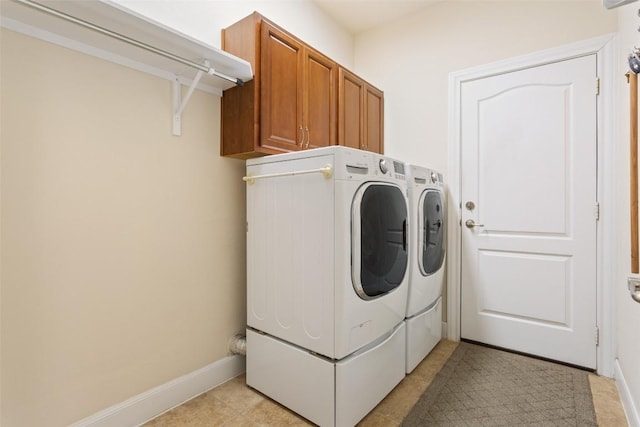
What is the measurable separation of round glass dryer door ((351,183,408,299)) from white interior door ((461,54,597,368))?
1003 millimetres

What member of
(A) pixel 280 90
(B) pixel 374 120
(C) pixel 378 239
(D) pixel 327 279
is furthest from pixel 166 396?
(B) pixel 374 120

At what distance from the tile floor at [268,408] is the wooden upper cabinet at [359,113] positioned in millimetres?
1687

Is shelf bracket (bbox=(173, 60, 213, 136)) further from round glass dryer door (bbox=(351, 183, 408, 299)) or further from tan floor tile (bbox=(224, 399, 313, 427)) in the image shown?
tan floor tile (bbox=(224, 399, 313, 427))

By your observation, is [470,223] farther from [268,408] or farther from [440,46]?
[268,408]

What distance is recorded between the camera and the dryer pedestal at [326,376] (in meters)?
1.47

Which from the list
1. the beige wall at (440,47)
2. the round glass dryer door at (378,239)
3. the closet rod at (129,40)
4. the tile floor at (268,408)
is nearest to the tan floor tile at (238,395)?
the tile floor at (268,408)

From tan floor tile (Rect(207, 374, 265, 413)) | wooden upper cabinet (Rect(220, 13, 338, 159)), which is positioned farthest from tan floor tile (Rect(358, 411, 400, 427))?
wooden upper cabinet (Rect(220, 13, 338, 159))

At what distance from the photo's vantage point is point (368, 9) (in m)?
2.76

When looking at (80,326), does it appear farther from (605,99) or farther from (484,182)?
(605,99)

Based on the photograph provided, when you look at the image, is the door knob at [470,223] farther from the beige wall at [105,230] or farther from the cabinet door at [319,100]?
the beige wall at [105,230]

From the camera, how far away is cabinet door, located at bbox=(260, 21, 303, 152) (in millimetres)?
1779

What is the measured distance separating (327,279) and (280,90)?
115 cm

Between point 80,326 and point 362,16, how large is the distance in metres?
3.09

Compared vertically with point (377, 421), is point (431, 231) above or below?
above
